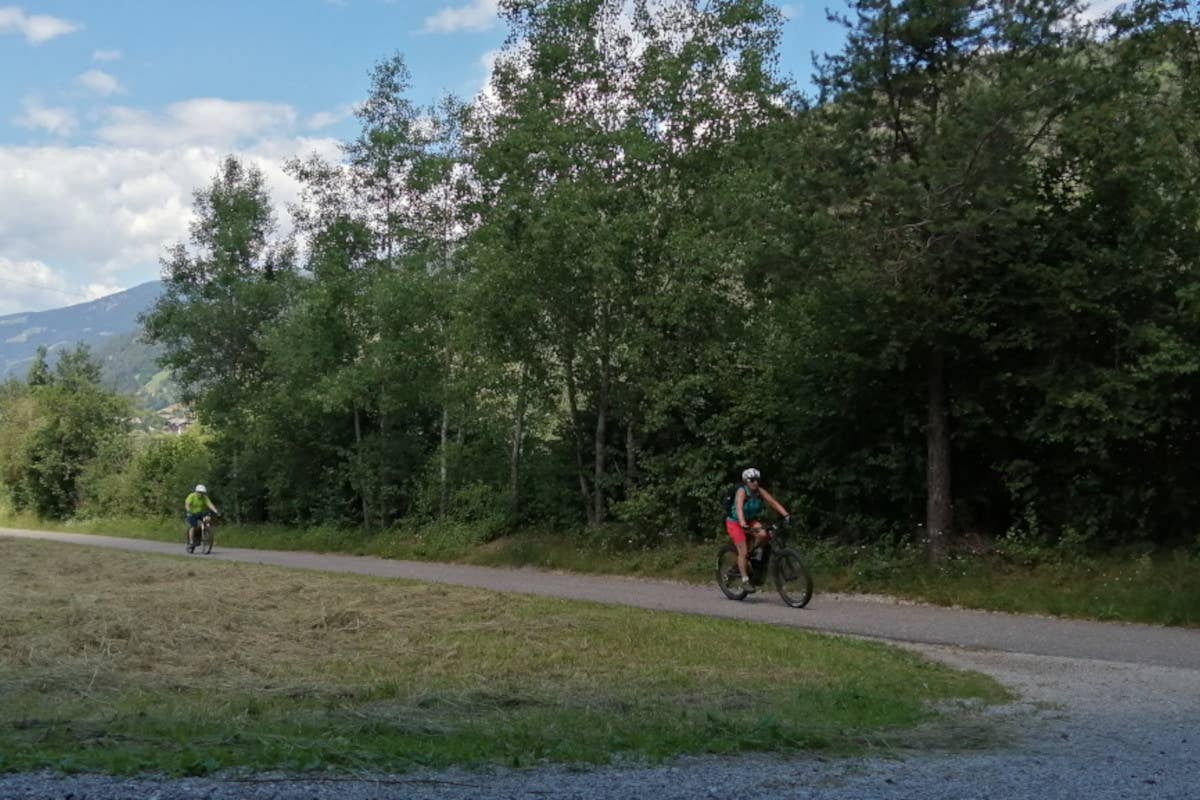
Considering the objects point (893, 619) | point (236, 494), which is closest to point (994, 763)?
point (893, 619)

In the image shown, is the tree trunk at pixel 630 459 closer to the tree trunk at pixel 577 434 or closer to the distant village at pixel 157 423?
the tree trunk at pixel 577 434

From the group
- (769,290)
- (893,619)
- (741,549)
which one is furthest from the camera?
(769,290)

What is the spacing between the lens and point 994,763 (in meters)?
5.61

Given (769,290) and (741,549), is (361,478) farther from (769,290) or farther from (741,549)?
(741,549)

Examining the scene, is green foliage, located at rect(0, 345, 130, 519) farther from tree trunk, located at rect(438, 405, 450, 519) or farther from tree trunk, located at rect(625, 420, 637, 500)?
tree trunk, located at rect(625, 420, 637, 500)

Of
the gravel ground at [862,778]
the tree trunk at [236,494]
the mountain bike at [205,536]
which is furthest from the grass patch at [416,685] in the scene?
the tree trunk at [236,494]

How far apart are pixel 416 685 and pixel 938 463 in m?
10.5

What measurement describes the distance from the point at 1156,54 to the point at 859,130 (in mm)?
4112

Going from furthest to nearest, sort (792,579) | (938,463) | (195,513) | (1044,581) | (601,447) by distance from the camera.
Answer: (195,513) → (601,447) → (938,463) → (792,579) → (1044,581)

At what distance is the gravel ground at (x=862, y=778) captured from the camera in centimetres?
469

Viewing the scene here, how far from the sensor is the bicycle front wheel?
1355 cm

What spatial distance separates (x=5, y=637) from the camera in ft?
33.5

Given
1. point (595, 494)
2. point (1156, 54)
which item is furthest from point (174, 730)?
point (595, 494)

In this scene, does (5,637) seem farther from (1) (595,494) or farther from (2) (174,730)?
(1) (595,494)
